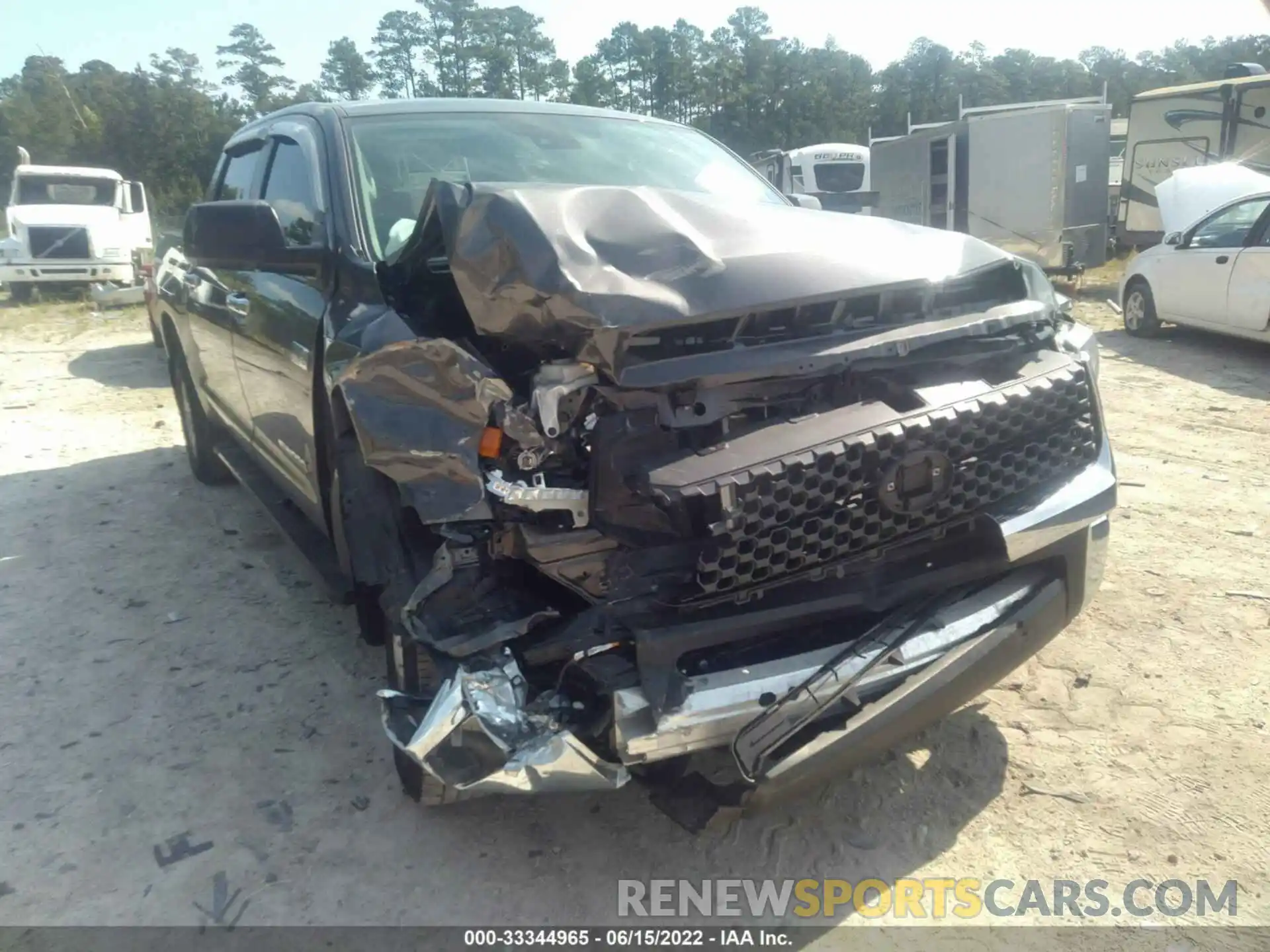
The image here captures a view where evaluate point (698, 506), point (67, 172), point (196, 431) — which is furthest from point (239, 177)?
point (67, 172)

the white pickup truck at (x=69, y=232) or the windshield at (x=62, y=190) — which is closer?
the white pickup truck at (x=69, y=232)

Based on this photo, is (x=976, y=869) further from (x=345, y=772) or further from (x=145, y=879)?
(x=145, y=879)

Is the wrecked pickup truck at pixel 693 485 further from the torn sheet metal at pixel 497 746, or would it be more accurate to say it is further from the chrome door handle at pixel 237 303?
the chrome door handle at pixel 237 303

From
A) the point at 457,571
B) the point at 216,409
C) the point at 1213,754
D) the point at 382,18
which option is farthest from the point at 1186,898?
the point at 382,18

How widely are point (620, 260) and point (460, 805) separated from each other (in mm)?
1615

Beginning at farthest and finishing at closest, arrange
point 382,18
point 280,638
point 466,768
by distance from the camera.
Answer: point 382,18 → point 280,638 → point 466,768

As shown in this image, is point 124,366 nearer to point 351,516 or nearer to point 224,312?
point 224,312

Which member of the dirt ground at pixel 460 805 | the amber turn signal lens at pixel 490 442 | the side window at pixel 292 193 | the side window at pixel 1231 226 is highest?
the side window at pixel 292 193

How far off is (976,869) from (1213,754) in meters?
0.94

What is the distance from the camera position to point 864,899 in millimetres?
2484

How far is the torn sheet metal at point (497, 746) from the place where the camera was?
2.12 metres

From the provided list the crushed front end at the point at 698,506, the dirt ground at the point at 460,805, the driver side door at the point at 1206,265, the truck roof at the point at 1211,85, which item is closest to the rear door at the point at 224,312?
the dirt ground at the point at 460,805

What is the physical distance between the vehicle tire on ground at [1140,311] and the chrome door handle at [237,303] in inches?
344

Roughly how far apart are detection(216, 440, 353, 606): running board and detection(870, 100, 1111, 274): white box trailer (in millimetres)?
12324
